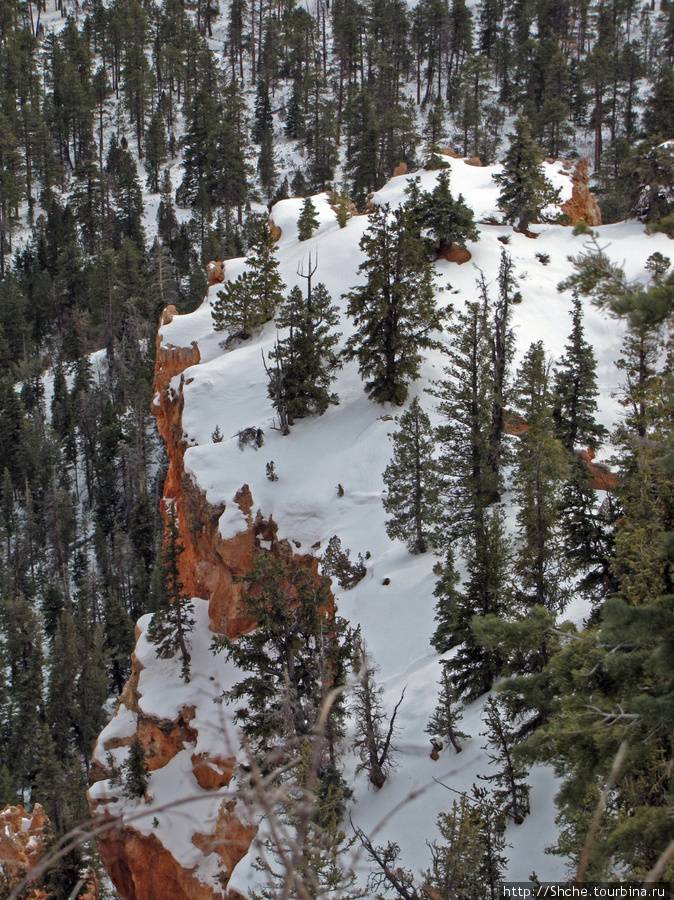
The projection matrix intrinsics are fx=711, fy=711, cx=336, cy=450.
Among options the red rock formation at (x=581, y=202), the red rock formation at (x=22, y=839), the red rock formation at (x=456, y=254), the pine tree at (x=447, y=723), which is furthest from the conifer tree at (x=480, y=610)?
the red rock formation at (x=581, y=202)

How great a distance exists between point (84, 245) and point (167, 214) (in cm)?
834

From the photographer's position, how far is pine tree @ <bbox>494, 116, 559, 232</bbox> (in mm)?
37044

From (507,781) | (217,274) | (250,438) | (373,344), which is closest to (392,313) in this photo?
(373,344)

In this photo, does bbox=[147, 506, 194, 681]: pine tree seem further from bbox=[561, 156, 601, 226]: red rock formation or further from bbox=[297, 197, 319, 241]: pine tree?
bbox=[561, 156, 601, 226]: red rock formation

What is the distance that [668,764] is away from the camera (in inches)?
257

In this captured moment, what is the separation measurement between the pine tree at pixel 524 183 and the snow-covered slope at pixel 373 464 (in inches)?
43.6

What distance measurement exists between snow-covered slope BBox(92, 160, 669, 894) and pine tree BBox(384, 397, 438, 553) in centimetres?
96

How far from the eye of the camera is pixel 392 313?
26.2 meters

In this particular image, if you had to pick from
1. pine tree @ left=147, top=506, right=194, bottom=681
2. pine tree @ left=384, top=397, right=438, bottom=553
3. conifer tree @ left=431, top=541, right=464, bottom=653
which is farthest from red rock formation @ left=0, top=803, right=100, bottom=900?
pine tree @ left=384, top=397, right=438, bottom=553

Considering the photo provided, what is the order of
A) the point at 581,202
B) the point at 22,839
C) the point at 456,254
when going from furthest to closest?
the point at 581,202 → the point at 456,254 → the point at 22,839

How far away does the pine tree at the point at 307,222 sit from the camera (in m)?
38.1

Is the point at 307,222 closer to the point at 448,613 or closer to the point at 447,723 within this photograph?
the point at 448,613

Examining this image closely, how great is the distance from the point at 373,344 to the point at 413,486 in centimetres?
769

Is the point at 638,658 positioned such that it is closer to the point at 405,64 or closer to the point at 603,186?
the point at 603,186
